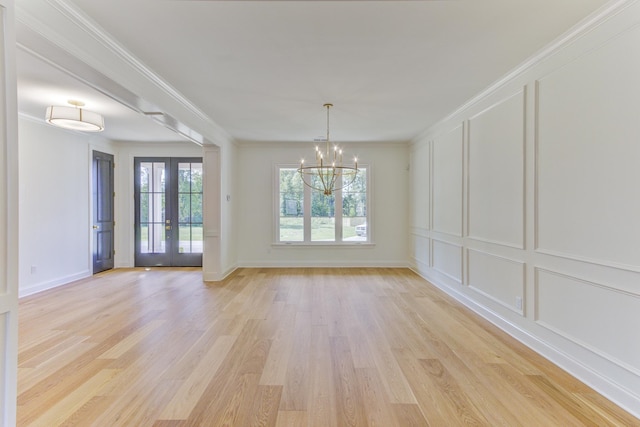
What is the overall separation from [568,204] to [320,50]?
2.52 m

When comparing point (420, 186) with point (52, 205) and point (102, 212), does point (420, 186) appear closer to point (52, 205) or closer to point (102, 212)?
point (102, 212)

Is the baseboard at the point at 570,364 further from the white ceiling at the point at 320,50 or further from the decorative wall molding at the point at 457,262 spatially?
Result: the white ceiling at the point at 320,50

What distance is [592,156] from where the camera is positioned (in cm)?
243

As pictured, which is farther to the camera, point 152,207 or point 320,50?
point 152,207

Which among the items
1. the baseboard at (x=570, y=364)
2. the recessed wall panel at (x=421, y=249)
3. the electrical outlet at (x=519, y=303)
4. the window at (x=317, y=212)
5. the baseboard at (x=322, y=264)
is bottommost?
the baseboard at (x=570, y=364)

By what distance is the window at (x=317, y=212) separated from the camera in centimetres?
709

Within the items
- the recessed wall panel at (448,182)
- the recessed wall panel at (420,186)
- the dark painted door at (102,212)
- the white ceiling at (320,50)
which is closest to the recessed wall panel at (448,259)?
the recessed wall panel at (448,182)

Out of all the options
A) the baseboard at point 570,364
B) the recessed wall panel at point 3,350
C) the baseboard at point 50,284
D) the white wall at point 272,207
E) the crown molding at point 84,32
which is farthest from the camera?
the white wall at point 272,207

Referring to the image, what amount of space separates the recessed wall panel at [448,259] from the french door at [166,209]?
16.4 ft

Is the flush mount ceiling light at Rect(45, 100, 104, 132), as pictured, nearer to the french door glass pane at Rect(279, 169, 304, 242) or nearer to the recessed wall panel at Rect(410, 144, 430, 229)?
the french door glass pane at Rect(279, 169, 304, 242)

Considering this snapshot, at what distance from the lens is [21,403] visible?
7.13ft

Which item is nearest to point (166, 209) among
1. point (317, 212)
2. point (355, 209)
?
point (317, 212)

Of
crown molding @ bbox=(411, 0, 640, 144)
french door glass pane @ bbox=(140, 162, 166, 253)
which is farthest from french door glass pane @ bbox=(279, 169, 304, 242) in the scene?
crown molding @ bbox=(411, 0, 640, 144)

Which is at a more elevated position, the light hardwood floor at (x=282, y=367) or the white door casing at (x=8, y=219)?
the white door casing at (x=8, y=219)
